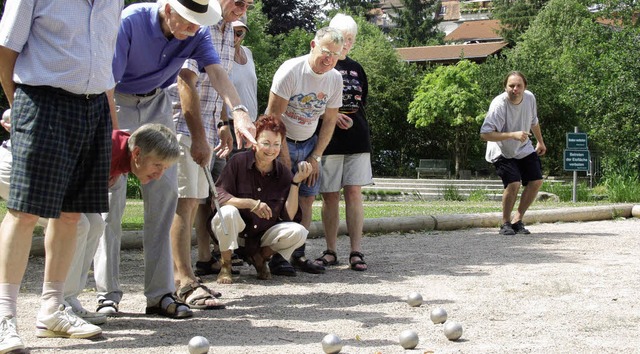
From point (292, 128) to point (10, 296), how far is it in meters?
3.60

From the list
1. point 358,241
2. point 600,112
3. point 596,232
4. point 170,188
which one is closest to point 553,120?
point 600,112

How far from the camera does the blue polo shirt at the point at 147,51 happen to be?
503cm

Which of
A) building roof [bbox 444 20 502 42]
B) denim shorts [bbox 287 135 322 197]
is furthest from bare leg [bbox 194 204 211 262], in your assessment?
building roof [bbox 444 20 502 42]

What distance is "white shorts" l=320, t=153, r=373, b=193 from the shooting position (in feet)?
25.5

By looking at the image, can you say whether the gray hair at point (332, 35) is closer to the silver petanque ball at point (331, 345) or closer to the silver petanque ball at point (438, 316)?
the silver petanque ball at point (438, 316)

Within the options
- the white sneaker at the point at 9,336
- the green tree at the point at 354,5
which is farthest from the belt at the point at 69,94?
the green tree at the point at 354,5

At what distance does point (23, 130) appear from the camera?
160 inches

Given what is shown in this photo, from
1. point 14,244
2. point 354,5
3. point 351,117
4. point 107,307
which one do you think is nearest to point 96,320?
point 107,307

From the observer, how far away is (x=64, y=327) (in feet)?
14.3

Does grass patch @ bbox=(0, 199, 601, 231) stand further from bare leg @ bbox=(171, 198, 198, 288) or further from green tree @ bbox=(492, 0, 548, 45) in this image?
green tree @ bbox=(492, 0, 548, 45)

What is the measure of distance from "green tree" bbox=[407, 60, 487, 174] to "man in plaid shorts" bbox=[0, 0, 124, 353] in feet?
117

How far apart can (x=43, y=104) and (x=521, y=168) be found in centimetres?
782

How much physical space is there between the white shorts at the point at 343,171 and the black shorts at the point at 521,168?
3.47m

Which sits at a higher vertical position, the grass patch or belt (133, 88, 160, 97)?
belt (133, 88, 160, 97)
